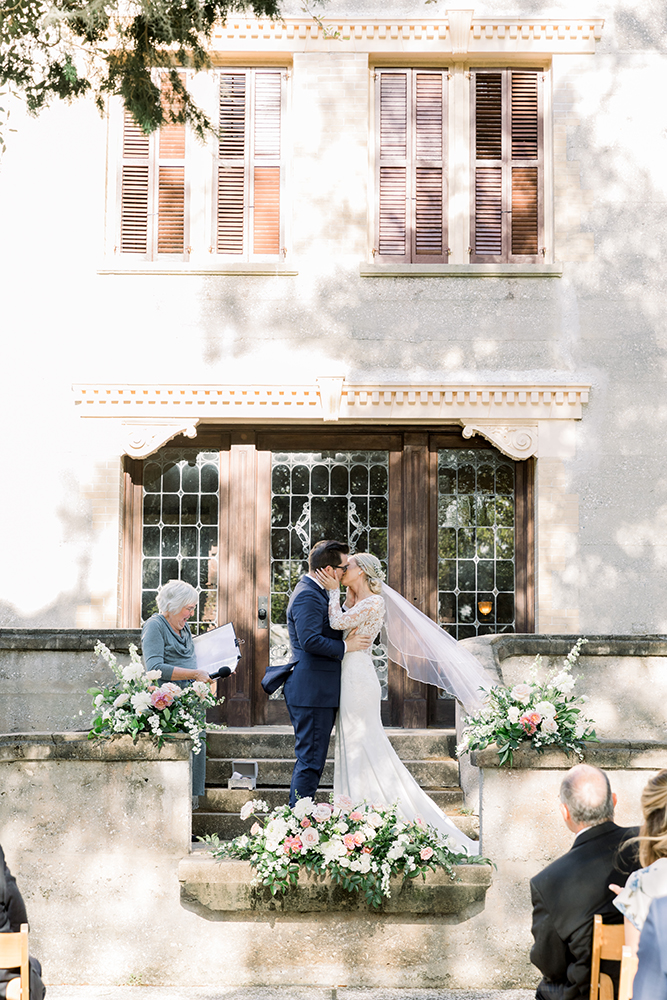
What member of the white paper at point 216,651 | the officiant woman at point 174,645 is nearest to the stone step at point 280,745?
the white paper at point 216,651

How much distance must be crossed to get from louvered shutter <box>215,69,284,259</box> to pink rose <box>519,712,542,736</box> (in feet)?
18.4

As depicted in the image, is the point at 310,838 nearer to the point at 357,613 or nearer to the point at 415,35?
the point at 357,613

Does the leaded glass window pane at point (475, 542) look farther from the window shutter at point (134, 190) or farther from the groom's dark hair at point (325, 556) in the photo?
the window shutter at point (134, 190)

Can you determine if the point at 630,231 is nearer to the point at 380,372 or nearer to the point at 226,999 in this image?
the point at 380,372

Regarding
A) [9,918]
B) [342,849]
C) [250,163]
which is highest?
[250,163]

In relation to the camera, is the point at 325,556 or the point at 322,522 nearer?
the point at 325,556

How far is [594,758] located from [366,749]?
143 cm

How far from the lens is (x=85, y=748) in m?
6.61

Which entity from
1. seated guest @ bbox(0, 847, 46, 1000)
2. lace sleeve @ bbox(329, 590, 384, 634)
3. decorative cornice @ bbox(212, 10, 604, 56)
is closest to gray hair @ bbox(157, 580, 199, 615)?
lace sleeve @ bbox(329, 590, 384, 634)

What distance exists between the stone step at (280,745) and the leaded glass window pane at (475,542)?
1.60 metres

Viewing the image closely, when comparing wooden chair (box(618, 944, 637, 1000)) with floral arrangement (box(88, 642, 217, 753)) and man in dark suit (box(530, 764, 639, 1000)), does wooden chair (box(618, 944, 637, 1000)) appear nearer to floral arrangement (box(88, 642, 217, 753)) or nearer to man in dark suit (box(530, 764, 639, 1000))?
man in dark suit (box(530, 764, 639, 1000))

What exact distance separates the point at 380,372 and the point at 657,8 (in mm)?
4360

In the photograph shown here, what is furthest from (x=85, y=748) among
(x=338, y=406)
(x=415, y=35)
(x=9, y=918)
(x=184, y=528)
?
(x=415, y=35)

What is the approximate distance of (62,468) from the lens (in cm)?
1016
